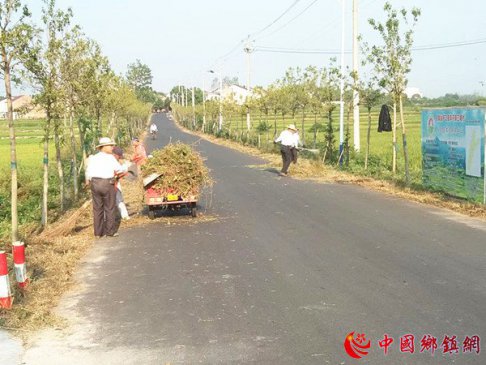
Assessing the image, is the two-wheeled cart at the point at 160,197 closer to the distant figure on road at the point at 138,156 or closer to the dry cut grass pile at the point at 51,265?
the dry cut grass pile at the point at 51,265

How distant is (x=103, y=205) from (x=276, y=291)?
481 cm

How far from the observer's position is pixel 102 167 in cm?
1026

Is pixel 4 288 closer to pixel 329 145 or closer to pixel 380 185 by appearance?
pixel 380 185

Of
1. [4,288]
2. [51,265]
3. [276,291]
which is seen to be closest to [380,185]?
[276,291]

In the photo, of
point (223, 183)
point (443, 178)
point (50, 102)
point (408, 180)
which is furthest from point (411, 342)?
point (223, 183)

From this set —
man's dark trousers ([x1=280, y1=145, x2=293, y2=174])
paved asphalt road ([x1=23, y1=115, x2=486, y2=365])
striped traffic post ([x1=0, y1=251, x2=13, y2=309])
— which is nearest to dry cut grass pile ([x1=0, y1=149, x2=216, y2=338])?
striped traffic post ([x1=0, y1=251, x2=13, y2=309])

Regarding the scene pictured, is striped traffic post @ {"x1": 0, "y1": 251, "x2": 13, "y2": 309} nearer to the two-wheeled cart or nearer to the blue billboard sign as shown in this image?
the two-wheeled cart

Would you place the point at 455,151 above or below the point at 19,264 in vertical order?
above

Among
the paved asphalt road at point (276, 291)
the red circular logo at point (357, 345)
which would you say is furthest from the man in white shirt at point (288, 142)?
the red circular logo at point (357, 345)

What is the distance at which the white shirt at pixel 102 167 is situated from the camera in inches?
402

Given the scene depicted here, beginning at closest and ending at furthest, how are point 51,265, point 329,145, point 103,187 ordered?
point 51,265 → point 103,187 → point 329,145

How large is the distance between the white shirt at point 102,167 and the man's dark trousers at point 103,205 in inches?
3.6

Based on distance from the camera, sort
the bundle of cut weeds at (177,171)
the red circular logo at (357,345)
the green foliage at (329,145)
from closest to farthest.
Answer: the red circular logo at (357,345) → the bundle of cut weeds at (177,171) → the green foliage at (329,145)

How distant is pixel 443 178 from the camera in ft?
45.9
